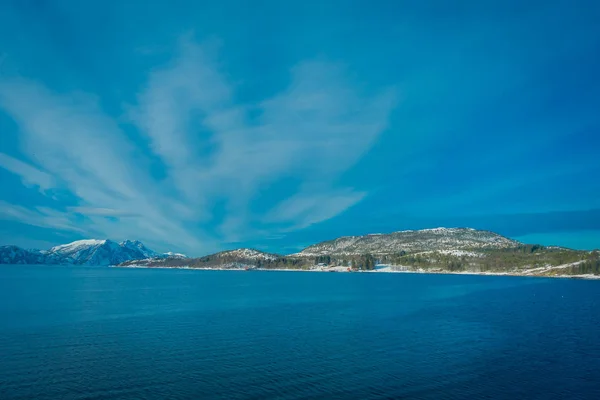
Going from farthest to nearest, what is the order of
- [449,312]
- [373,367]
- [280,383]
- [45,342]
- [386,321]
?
[449,312], [386,321], [45,342], [373,367], [280,383]

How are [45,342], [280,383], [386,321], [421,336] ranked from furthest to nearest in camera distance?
[386,321], [421,336], [45,342], [280,383]

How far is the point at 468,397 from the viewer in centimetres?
3678

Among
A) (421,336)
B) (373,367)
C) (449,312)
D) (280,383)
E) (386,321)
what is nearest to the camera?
(280,383)

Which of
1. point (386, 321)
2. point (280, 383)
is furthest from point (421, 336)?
point (280, 383)

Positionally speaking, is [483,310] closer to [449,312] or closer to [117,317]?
[449,312]

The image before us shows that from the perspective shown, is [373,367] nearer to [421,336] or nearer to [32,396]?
[421,336]

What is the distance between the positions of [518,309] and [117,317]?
319 feet

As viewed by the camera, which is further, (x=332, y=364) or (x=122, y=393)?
(x=332, y=364)

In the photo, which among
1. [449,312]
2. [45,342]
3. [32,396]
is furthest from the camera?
[449,312]

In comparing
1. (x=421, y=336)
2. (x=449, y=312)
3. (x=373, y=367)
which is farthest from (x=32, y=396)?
(x=449, y=312)

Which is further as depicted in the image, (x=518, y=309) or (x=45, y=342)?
(x=518, y=309)

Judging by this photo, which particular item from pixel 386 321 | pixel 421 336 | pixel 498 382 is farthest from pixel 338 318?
pixel 498 382

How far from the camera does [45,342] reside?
56.0m

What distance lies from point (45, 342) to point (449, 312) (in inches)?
3313
